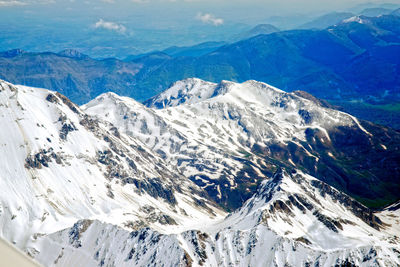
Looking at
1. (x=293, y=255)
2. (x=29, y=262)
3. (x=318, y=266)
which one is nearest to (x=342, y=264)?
(x=318, y=266)

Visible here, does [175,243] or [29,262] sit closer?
[29,262]

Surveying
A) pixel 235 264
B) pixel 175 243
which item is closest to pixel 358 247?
pixel 235 264

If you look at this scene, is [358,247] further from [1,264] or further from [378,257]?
[1,264]

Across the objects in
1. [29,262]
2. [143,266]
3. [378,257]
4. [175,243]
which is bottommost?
[143,266]

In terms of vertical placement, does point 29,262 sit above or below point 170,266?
above

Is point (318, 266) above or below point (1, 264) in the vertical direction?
below

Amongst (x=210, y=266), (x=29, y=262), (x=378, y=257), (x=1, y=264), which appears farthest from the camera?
(x=210, y=266)

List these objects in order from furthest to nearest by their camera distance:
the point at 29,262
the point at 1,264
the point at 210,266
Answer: the point at 210,266 → the point at 29,262 → the point at 1,264

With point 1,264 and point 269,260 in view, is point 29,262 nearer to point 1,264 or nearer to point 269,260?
point 1,264

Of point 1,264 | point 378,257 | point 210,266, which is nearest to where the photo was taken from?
point 1,264
